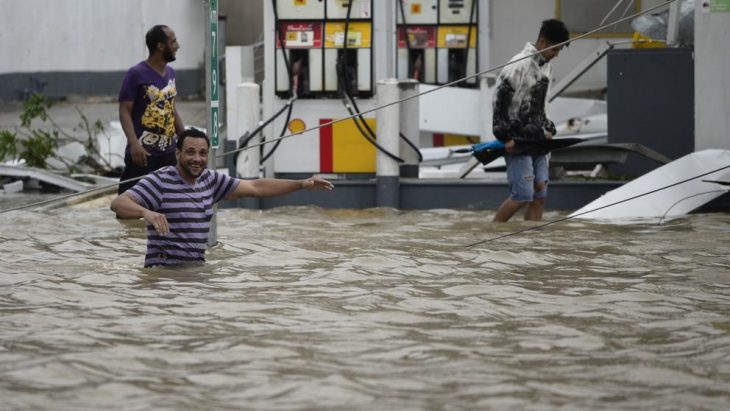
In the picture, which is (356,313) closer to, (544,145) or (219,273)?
(219,273)

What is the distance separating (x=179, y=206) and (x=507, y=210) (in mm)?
3662

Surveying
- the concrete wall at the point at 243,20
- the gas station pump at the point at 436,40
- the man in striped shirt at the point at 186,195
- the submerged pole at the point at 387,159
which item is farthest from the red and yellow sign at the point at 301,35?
the concrete wall at the point at 243,20

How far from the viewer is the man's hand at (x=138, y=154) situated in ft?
35.3

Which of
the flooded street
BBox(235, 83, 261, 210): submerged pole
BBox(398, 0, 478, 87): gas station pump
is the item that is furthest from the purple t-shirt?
BBox(398, 0, 478, 87): gas station pump

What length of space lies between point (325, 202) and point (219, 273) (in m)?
4.51

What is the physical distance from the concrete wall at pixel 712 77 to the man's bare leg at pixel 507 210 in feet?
7.61

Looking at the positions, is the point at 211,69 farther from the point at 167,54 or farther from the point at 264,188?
the point at 167,54

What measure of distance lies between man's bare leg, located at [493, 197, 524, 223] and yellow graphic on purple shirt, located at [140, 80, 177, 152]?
2.81 metres

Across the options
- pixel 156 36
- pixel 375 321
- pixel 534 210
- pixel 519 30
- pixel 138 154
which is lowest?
pixel 375 321

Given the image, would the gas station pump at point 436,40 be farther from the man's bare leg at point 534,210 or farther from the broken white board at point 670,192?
the man's bare leg at point 534,210

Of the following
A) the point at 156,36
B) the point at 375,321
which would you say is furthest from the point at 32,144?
the point at 375,321

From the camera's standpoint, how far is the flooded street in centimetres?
572

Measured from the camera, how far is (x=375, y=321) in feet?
23.7

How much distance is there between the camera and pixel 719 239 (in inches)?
411
